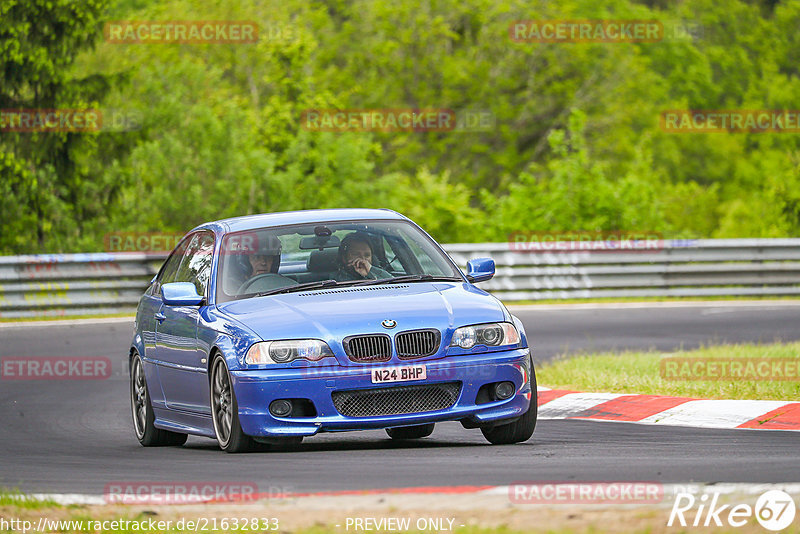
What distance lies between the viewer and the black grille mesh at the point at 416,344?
829 centimetres

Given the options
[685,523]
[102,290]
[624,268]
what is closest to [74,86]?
[102,290]

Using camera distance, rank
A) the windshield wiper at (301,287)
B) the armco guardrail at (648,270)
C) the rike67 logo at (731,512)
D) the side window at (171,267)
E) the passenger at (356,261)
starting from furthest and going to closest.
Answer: the armco guardrail at (648,270) → the side window at (171,267) → the passenger at (356,261) → the windshield wiper at (301,287) → the rike67 logo at (731,512)

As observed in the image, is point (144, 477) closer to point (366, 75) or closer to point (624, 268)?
point (624, 268)

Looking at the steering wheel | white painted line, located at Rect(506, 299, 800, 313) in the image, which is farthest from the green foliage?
the steering wheel

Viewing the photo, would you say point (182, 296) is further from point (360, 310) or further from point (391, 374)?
point (391, 374)

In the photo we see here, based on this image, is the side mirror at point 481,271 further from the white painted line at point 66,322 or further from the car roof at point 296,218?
the white painted line at point 66,322

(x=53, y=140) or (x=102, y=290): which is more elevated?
(x=53, y=140)

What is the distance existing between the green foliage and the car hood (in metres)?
19.6

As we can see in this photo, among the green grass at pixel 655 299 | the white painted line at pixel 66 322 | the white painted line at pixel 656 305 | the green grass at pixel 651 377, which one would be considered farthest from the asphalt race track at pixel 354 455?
the green grass at pixel 655 299

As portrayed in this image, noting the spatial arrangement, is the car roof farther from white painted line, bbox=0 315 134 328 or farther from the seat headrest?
white painted line, bbox=0 315 134 328

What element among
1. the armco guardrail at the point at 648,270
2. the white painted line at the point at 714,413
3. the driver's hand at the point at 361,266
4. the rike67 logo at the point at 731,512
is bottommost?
the armco guardrail at the point at 648,270

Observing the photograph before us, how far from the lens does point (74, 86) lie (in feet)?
93.5

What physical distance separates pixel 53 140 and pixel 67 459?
2100 centimetres

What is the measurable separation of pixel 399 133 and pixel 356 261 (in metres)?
43.3
